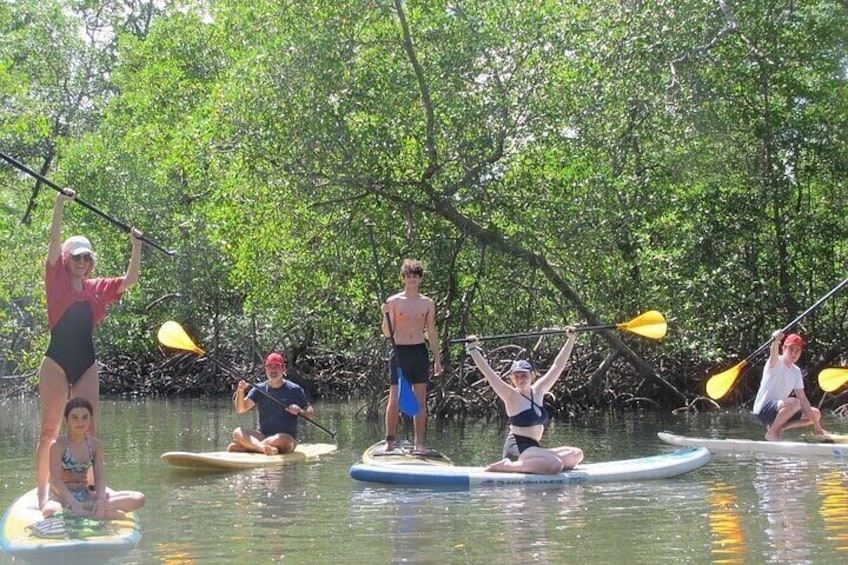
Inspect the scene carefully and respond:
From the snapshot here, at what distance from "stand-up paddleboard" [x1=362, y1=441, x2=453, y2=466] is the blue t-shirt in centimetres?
106

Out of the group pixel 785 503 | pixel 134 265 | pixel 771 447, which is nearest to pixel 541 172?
pixel 771 447

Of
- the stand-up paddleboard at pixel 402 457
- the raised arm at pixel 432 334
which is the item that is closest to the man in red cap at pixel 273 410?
the stand-up paddleboard at pixel 402 457

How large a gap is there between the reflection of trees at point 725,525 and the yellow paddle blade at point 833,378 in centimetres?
285

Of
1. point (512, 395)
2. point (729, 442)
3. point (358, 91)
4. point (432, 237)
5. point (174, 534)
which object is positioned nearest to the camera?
point (174, 534)

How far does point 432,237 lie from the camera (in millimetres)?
13406

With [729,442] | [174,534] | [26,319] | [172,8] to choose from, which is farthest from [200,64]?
[174,534]

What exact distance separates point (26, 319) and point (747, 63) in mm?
12880

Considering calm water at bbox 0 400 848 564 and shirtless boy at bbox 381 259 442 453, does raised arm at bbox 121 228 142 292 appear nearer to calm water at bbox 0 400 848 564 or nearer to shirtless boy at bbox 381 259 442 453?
calm water at bbox 0 400 848 564

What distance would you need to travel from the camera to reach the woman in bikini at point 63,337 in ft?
19.6

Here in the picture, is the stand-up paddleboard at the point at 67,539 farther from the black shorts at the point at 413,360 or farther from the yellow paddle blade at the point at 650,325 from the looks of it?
the yellow paddle blade at the point at 650,325

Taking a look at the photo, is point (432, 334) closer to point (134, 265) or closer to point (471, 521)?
point (471, 521)

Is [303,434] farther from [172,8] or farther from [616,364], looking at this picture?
[172,8]

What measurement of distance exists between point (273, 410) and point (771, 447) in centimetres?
413

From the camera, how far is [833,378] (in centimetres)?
1064
